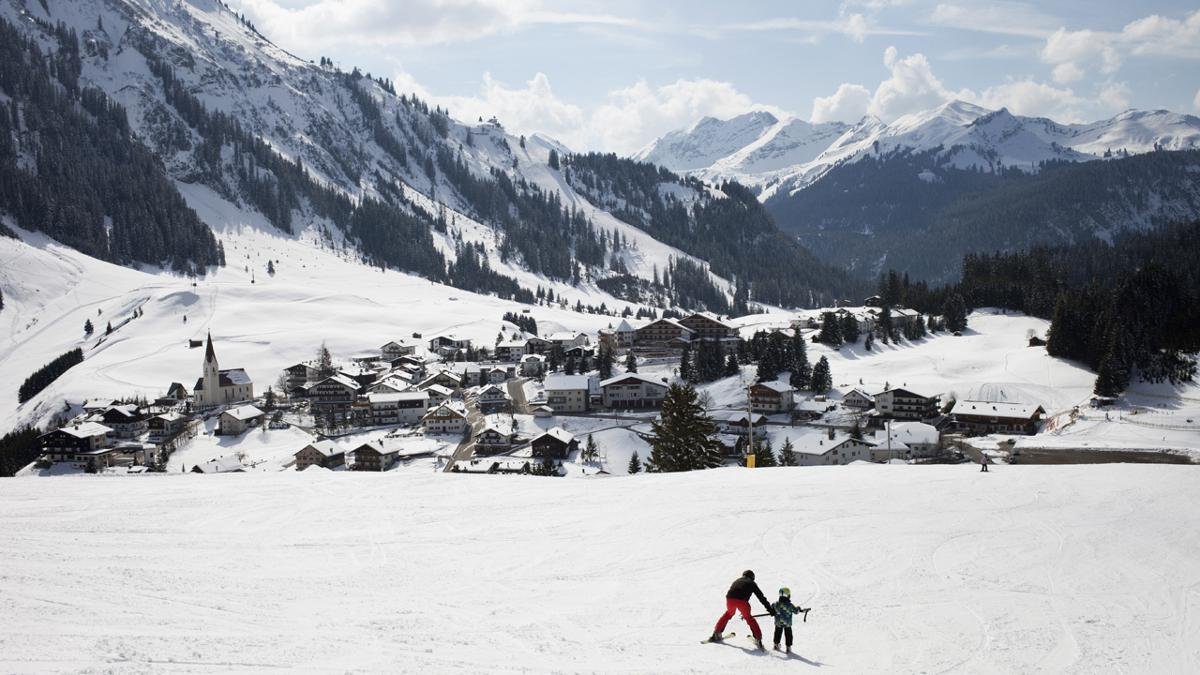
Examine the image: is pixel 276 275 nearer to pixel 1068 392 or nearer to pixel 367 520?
pixel 1068 392

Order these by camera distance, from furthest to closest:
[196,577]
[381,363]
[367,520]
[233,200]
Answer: [233,200] → [381,363] → [367,520] → [196,577]

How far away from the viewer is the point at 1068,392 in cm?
6956

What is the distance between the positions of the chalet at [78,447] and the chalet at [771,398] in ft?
185

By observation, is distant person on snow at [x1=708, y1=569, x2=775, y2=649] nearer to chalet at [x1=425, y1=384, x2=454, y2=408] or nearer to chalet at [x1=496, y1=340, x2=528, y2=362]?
chalet at [x1=425, y1=384, x2=454, y2=408]

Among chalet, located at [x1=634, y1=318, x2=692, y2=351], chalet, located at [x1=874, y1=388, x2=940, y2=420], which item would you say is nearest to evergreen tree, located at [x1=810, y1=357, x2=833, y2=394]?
chalet, located at [x1=874, y1=388, x2=940, y2=420]

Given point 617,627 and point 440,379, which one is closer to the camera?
point 617,627

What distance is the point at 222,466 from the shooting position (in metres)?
54.6

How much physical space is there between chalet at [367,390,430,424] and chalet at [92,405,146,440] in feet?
67.9

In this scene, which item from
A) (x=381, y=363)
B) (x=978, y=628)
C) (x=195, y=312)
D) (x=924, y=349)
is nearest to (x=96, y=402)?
(x=381, y=363)

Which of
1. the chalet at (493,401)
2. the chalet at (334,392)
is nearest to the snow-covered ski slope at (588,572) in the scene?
the chalet at (493,401)

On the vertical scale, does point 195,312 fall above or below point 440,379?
above

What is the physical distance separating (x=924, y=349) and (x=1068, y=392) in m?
23.8

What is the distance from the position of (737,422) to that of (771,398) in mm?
5365

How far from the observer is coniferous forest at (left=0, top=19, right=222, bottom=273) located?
15000cm
